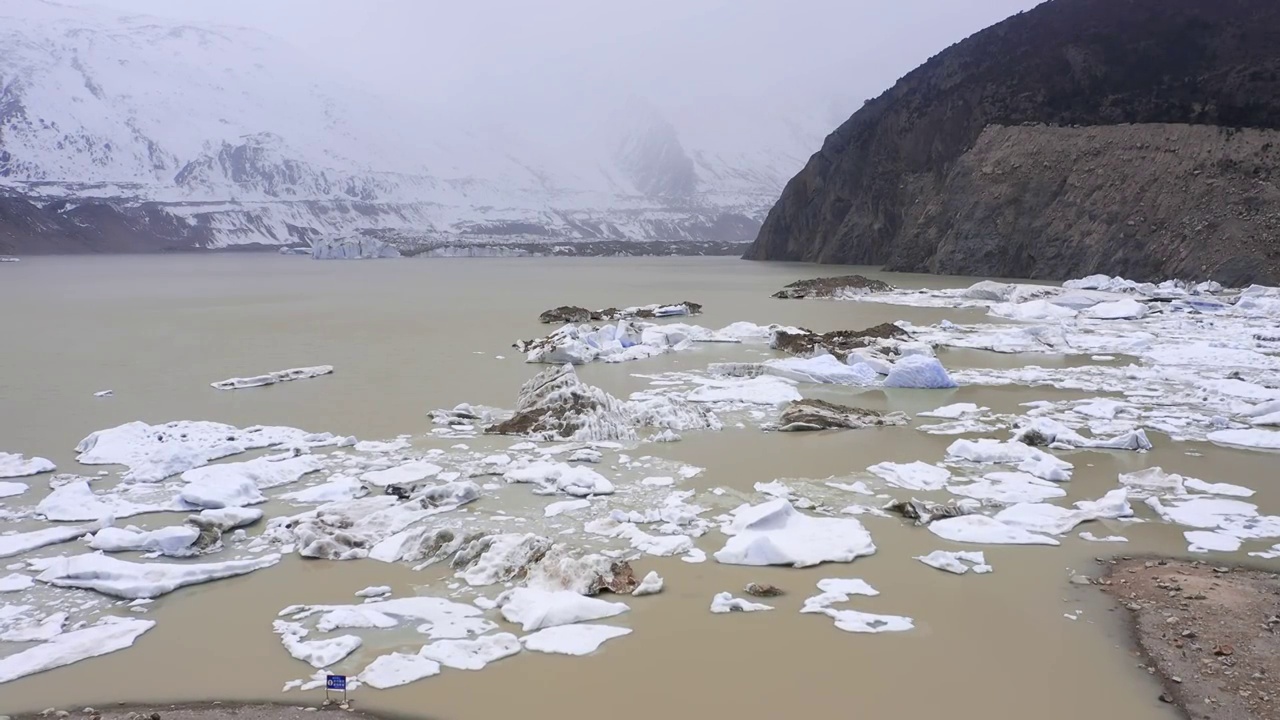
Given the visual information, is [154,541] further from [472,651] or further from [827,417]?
[827,417]

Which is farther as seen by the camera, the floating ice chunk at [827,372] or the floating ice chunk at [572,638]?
the floating ice chunk at [827,372]

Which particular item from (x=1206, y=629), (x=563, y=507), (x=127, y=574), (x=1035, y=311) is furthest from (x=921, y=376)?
(x=1035, y=311)

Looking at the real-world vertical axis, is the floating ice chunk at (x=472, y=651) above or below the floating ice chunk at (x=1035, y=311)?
below

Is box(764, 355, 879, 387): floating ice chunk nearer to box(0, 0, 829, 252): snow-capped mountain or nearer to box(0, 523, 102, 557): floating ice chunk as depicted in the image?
box(0, 523, 102, 557): floating ice chunk

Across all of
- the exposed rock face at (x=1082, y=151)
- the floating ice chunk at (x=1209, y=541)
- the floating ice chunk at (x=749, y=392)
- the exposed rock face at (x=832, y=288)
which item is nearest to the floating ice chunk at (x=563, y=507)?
the floating ice chunk at (x=1209, y=541)

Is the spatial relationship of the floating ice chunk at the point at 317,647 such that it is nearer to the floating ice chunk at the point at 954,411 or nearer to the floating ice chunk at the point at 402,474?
the floating ice chunk at the point at 402,474

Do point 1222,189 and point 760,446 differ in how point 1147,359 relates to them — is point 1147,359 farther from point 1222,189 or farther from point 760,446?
point 1222,189
